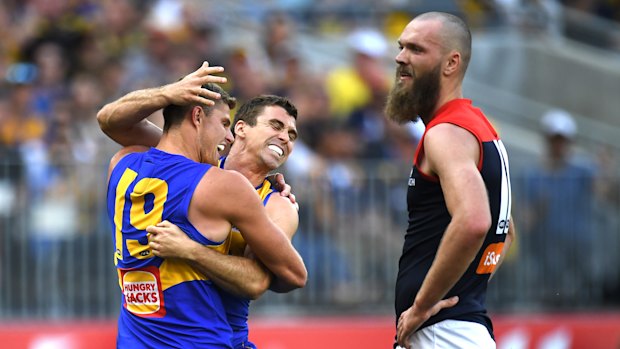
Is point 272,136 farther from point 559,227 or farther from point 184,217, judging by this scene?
point 559,227

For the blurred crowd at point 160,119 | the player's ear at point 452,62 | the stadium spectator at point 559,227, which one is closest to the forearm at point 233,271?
the player's ear at point 452,62

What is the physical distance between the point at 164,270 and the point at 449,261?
1.40 m

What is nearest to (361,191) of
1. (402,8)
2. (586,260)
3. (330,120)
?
(330,120)

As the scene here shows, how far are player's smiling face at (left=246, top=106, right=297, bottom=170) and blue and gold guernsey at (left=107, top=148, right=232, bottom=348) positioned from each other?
1.96 feet

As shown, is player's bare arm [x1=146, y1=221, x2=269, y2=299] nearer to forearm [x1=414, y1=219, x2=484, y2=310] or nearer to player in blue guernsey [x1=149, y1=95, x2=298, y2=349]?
player in blue guernsey [x1=149, y1=95, x2=298, y2=349]

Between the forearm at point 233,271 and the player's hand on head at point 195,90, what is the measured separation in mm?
711

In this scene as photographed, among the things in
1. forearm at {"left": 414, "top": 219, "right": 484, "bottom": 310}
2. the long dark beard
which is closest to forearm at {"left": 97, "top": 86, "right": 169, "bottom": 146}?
the long dark beard

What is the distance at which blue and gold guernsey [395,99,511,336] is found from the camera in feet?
18.7

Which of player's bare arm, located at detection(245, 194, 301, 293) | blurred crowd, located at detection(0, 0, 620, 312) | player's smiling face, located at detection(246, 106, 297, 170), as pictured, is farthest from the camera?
blurred crowd, located at detection(0, 0, 620, 312)

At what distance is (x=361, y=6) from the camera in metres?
15.3

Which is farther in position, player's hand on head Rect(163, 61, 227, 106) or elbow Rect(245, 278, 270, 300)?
elbow Rect(245, 278, 270, 300)

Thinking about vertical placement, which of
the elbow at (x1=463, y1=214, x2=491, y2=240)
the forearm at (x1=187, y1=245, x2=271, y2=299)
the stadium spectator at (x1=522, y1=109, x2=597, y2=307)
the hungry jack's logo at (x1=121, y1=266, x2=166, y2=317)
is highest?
the elbow at (x1=463, y1=214, x2=491, y2=240)

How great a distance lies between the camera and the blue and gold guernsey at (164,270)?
5492 millimetres

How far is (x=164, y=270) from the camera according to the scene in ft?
18.2
